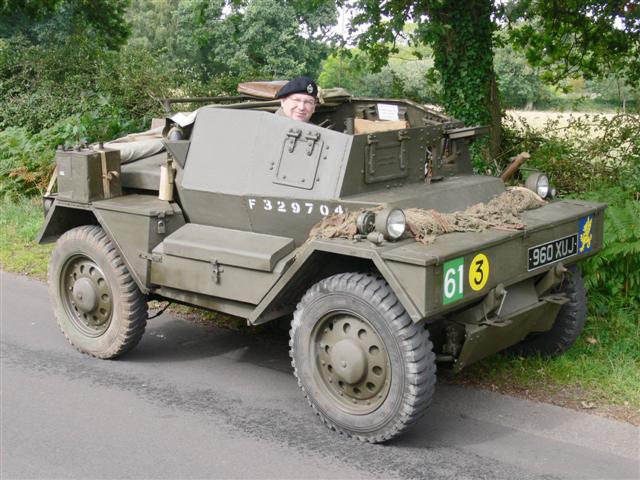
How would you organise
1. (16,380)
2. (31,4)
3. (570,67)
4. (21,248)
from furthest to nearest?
1. (31,4)
2. (570,67)
3. (21,248)
4. (16,380)

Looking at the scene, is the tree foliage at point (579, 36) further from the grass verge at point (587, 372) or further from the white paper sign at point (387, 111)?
the grass verge at point (587, 372)

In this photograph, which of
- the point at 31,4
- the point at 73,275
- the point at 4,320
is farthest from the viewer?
the point at 31,4

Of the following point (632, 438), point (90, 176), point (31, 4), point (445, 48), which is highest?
point (31, 4)

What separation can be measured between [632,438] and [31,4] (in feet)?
48.4

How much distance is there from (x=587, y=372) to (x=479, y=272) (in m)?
1.56

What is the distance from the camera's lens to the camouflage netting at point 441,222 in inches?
186

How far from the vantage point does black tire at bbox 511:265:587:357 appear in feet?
18.9

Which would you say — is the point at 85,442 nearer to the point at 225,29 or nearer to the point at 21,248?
the point at 21,248

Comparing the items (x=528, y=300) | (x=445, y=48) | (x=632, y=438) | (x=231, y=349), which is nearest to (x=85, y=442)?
(x=231, y=349)

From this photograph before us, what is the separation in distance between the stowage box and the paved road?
3.75 ft

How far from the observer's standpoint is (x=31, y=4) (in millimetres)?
16594

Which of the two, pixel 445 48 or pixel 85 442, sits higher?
pixel 445 48

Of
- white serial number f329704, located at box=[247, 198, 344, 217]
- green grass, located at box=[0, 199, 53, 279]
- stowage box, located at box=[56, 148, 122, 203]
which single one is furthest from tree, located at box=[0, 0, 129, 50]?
white serial number f329704, located at box=[247, 198, 344, 217]

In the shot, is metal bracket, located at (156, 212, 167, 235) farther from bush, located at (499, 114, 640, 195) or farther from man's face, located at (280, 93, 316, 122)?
bush, located at (499, 114, 640, 195)
